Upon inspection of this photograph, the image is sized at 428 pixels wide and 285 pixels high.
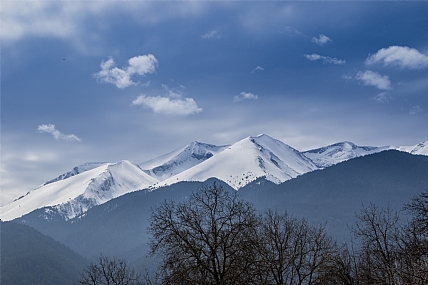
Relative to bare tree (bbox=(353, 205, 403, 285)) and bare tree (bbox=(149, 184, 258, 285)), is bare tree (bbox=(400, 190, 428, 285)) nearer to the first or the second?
bare tree (bbox=(353, 205, 403, 285))

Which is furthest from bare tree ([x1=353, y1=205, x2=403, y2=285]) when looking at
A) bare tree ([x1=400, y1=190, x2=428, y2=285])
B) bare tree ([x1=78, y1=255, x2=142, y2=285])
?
bare tree ([x1=78, y1=255, x2=142, y2=285])

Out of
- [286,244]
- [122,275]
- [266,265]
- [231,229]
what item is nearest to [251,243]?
[231,229]

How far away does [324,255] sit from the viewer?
28703 millimetres

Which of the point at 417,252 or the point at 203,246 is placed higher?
the point at 203,246

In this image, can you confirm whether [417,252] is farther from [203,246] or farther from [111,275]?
[111,275]

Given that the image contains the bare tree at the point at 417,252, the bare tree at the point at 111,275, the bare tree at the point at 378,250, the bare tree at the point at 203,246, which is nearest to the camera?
the bare tree at the point at 417,252

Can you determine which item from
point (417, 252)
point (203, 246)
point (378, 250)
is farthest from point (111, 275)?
point (417, 252)

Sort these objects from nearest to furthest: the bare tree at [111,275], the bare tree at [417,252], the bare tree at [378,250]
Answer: the bare tree at [417,252]
the bare tree at [378,250]
the bare tree at [111,275]

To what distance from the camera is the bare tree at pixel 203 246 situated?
2123 cm

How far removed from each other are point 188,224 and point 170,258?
195 cm

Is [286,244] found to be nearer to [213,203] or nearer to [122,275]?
[213,203]

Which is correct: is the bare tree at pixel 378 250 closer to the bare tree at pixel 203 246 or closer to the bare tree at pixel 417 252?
the bare tree at pixel 417 252

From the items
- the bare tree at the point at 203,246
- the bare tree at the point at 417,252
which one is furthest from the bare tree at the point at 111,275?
the bare tree at the point at 417,252

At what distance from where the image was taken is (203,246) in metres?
22.0
